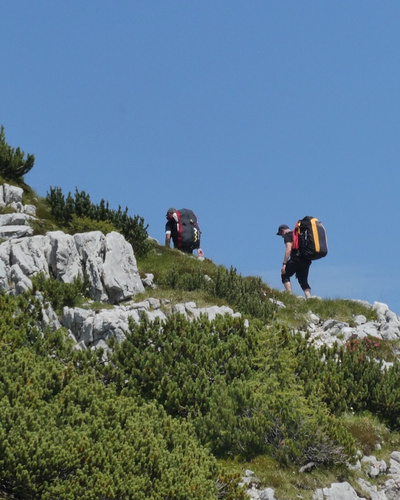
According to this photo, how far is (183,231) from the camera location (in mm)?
21219

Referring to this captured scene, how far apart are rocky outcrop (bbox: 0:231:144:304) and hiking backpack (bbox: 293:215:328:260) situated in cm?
556

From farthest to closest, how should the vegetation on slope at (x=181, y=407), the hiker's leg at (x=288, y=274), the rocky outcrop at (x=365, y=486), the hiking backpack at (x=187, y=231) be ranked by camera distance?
the hiking backpack at (x=187, y=231)
the hiker's leg at (x=288, y=274)
the rocky outcrop at (x=365, y=486)
the vegetation on slope at (x=181, y=407)

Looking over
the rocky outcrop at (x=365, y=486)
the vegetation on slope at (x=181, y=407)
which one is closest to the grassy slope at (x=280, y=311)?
the vegetation on slope at (x=181, y=407)

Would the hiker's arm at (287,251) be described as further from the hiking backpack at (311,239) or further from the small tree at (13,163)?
the small tree at (13,163)

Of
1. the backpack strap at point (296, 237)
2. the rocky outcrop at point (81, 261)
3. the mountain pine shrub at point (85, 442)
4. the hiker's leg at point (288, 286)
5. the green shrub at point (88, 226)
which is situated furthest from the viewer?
the hiker's leg at point (288, 286)

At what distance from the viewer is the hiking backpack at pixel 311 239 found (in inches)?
752

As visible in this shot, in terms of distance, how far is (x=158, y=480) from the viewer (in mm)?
8539

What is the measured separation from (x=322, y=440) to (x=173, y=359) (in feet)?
10.9

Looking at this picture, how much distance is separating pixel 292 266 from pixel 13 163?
1035cm

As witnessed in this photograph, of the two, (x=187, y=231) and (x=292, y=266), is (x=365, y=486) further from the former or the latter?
(x=187, y=231)

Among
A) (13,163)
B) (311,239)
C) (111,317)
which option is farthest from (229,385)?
(13,163)

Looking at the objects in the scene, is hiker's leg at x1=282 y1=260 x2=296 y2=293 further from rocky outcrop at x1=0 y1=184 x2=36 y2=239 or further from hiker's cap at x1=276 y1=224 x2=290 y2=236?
rocky outcrop at x1=0 y1=184 x2=36 y2=239

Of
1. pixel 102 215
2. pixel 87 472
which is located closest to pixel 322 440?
pixel 87 472

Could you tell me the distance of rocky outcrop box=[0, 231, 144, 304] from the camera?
50.6 feet
